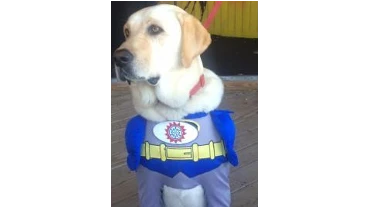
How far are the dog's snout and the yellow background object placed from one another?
21 cm

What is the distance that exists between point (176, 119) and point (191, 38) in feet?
0.71

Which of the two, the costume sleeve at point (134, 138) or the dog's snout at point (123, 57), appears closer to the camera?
the dog's snout at point (123, 57)

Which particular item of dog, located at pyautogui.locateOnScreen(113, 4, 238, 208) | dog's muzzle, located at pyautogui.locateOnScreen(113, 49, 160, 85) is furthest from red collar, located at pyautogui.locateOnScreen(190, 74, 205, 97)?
dog's muzzle, located at pyautogui.locateOnScreen(113, 49, 160, 85)

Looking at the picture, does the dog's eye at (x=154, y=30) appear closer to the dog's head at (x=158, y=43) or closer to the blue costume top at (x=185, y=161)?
the dog's head at (x=158, y=43)

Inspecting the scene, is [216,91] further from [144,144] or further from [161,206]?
[161,206]

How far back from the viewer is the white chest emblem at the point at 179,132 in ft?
4.45

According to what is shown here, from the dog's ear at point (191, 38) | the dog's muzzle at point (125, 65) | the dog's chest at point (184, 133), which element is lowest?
the dog's chest at point (184, 133)

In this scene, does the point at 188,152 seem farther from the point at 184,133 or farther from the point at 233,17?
the point at 233,17

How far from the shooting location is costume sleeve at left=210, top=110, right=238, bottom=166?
4.46 ft

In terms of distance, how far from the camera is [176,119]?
1.36m

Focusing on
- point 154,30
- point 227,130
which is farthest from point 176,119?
point 154,30

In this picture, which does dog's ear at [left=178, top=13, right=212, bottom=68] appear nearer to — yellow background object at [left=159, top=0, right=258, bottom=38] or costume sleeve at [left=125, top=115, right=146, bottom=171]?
yellow background object at [left=159, top=0, right=258, bottom=38]

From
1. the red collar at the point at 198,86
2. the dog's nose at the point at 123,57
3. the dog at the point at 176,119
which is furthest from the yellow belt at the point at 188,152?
the dog's nose at the point at 123,57

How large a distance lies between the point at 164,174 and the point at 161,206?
0.35 feet
